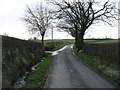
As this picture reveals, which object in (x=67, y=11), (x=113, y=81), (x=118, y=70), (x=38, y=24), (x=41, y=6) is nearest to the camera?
(x=113, y=81)

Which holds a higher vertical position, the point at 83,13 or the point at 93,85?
the point at 83,13

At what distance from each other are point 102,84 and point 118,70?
3039mm

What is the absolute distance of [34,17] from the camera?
56.4m

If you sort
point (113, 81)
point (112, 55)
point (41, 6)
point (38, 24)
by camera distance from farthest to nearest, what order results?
point (41, 6), point (38, 24), point (112, 55), point (113, 81)

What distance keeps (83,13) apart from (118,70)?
79.3 feet

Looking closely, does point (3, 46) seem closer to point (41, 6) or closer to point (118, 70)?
point (118, 70)

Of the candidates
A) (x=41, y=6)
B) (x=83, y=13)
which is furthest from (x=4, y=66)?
(x=41, y=6)

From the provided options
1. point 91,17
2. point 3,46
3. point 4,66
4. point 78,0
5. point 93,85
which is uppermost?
point 78,0

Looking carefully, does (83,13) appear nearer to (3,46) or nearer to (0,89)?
(3,46)

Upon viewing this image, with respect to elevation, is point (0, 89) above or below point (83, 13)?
below

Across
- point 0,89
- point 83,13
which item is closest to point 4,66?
point 0,89

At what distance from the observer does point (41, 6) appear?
59.2 meters

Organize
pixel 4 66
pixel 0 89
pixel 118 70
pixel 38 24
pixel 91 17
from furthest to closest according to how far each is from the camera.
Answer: pixel 38 24
pixel 91 17
pixel 118 70
pixel 4 66
pixel 0 89

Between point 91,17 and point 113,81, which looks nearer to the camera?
point 113,81
